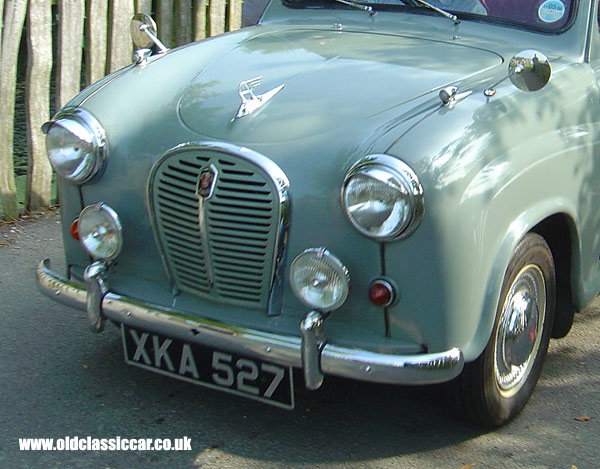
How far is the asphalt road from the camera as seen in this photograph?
122 inches

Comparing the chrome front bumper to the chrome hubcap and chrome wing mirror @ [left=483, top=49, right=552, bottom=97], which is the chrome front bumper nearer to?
the chrome hubcap

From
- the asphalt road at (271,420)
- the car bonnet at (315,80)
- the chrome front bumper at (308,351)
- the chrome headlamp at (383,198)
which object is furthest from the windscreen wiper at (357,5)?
the chrome front bumper at (308,351)

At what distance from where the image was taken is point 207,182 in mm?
2906

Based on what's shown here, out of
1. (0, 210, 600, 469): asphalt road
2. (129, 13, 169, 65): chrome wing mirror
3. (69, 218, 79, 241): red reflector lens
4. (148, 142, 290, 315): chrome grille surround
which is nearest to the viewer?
(148, 142, 290, 315): chrome grille surround

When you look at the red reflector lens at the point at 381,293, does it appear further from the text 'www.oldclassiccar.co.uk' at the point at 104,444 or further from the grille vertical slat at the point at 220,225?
the text 'www.oldclassiccar.co.uk' at the point at 104,444

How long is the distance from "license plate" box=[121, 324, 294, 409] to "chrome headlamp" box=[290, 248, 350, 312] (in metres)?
0.26

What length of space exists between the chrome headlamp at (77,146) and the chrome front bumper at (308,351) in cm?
51

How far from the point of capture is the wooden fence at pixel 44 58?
524 cm

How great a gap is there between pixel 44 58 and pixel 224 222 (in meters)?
2.98

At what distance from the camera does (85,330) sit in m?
4.08

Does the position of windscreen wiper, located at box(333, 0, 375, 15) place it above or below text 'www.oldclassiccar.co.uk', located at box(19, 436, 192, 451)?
above

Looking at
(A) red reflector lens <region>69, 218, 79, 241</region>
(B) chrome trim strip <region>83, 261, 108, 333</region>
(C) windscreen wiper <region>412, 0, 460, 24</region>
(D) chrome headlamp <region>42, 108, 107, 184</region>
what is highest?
(C) windscreen wiper <region>412, 0, 460, 24</region>

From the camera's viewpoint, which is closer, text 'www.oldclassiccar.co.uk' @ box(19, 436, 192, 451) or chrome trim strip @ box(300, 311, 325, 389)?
chrome trim strip @ box(300, 311, 325, 389)

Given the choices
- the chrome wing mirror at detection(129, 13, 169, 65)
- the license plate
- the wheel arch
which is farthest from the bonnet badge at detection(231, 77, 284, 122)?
the wheel arch
